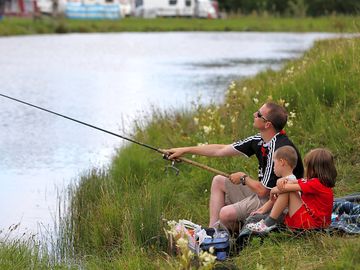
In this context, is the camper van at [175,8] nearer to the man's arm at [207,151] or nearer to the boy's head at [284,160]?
the man's arm at [207,151]

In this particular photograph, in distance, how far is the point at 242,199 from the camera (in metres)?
6.20

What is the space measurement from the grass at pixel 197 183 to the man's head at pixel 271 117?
0.78 metres

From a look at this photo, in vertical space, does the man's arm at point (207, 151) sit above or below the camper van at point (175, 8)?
above

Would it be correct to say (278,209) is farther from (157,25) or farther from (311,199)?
(157,25)

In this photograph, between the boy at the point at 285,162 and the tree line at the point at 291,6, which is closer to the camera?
the boy at the point at 285,162

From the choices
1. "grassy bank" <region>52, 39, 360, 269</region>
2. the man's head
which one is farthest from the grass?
the man's head

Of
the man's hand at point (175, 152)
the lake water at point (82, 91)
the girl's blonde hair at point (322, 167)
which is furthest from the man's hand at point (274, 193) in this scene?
the lake water at point (82, 91)

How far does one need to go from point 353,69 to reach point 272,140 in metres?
3.30

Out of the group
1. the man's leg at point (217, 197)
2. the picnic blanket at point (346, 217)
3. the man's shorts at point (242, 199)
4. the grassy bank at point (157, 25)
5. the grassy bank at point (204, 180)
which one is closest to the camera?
the grassy bank at point (204, 180)

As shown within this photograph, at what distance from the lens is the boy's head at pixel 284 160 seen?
222 inches

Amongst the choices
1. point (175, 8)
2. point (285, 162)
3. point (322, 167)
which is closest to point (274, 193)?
point (285, 162)

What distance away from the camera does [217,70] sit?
70.3 ft

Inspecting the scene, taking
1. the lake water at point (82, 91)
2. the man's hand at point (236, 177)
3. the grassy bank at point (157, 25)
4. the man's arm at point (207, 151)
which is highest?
the man's arm at point (207, 151)

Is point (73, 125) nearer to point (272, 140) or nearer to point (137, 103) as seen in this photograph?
point (137, 103)
